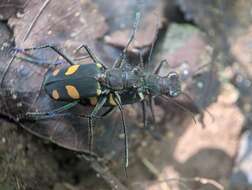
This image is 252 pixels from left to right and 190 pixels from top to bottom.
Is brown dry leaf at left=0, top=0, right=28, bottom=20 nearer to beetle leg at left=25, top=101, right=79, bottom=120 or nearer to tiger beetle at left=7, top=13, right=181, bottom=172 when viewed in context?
tiger beetle at left=7, top=13, right=181, bottom=172

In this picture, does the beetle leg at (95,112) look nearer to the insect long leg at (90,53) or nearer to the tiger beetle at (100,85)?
the tiger beetle at (100,85)

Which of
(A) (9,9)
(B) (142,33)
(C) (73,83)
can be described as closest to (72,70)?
(C) (73,83)

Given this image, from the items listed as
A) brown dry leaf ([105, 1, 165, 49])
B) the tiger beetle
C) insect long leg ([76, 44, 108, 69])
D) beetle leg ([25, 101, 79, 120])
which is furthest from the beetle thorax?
brown dry leaf ([105, 1, 165, 49])

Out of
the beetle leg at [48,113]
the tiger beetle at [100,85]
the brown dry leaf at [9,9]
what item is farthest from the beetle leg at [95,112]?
the brown dry leaf at [9,9]

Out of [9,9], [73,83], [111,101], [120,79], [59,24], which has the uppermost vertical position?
[9,9]

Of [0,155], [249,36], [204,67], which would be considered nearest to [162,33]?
[204,67]

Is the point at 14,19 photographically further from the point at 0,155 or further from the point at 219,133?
the point at 219,133

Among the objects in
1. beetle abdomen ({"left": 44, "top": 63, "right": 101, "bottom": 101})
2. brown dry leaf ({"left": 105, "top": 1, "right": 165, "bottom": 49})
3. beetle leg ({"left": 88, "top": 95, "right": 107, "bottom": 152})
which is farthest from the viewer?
brown dry leaf ({"left": 105, "top": 1, "right": 165, "bottom": 49})

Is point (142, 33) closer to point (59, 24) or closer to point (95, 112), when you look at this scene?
point (59, 24)
